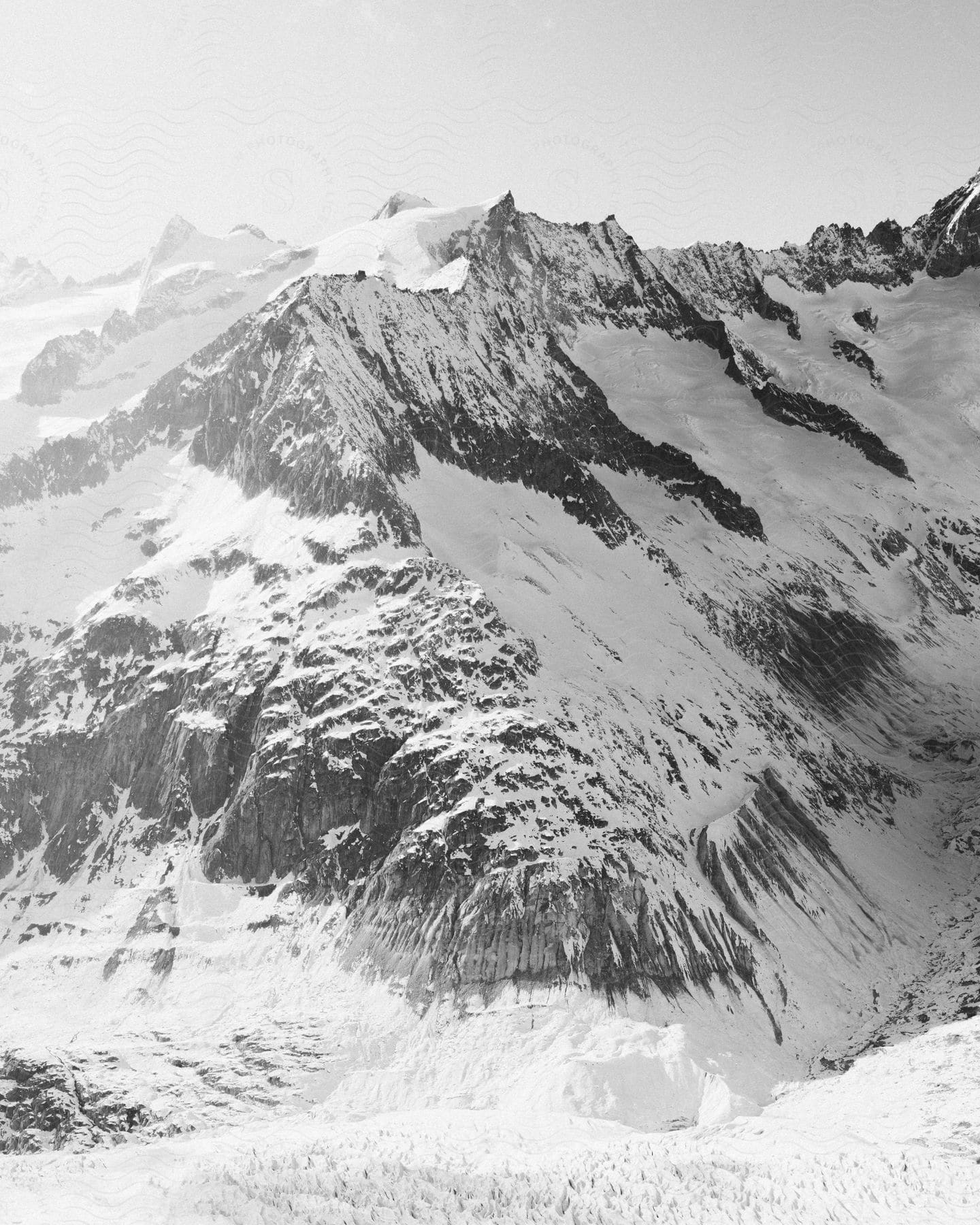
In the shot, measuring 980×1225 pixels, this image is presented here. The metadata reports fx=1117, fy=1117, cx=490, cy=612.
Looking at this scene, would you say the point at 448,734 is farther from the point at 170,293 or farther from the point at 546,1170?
the point at 170,293

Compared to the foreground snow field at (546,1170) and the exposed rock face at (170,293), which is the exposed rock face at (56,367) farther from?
the foreground snow field at (546,1170)

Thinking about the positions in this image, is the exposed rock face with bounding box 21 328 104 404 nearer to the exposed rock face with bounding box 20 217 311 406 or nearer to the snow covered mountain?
the exposed rock face with bounding box 20 217 311 406

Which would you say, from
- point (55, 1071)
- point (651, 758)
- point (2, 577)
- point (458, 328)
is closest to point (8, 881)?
point (55, 1071)

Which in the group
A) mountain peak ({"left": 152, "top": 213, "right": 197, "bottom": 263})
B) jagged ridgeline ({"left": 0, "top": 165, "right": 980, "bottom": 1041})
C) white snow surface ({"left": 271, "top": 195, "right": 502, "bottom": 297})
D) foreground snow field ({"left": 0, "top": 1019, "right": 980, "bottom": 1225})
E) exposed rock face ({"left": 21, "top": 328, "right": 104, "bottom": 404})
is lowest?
foreground snow field ({"left": 0, "top": 1019, "right": 980, "bottom": 1225})

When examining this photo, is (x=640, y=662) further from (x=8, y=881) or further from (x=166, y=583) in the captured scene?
(x=8, y=881)

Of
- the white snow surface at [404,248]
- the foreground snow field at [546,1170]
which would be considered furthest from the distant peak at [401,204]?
the foreground snow field at [546,1170]

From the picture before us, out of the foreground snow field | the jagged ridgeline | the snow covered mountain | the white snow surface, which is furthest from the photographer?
the white snow surface

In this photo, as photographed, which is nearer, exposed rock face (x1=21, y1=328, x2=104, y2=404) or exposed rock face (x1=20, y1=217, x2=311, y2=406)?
exposed rock face (x1=21, y1=328, x2=104, y2=404)

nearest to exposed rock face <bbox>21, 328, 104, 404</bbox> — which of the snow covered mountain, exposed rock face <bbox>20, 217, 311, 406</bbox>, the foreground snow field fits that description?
exposed rock face <bbox>20, 217, 311, 406</bbox>
